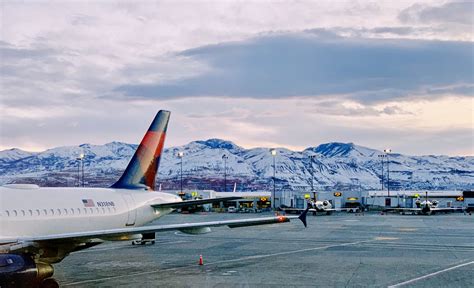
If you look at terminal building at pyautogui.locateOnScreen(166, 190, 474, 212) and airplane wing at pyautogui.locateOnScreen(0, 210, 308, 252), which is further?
terminal building at pyautogui.locateOnScreen(166, 190, 474, 212)

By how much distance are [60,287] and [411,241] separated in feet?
109

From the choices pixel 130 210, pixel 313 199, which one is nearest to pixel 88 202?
pixel 130 210

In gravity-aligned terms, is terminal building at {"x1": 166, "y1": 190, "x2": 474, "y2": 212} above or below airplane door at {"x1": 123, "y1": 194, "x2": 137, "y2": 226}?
below

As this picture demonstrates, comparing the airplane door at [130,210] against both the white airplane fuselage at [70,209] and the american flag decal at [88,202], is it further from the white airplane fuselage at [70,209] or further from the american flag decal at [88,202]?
the american flag decal at [88,202]

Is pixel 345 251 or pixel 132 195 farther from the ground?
pixel 132 195

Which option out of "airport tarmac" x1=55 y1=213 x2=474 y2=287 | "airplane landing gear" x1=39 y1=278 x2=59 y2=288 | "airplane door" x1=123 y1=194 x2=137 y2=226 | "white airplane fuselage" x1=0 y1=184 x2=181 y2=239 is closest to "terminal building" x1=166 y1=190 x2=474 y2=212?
"airport tarmac" x1=55 y1=213 x2=474 y2=287

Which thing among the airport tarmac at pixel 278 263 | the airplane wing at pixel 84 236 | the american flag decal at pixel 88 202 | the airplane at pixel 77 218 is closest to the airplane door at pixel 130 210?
the airplane at pixel 77 218

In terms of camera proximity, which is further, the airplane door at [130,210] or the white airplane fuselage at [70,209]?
the airplane door at [130,210]

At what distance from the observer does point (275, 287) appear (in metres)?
27.5

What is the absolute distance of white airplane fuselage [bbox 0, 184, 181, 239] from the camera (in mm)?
27891

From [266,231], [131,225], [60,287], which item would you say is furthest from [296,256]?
[266,231]

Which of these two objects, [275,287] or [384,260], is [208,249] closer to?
[384,260]

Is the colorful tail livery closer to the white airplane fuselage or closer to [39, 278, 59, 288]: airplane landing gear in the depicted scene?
the white airplane fuselage

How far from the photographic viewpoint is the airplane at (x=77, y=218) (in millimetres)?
24906
